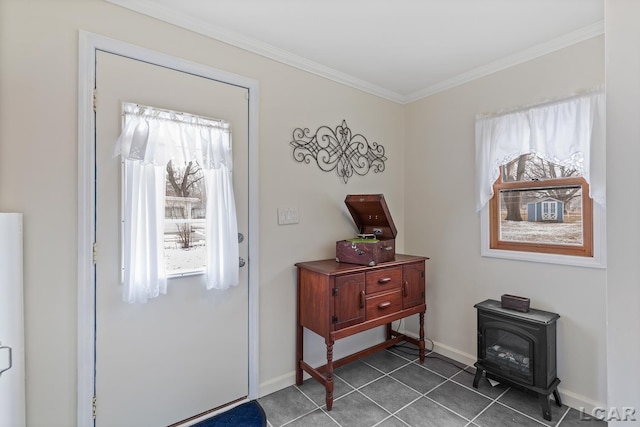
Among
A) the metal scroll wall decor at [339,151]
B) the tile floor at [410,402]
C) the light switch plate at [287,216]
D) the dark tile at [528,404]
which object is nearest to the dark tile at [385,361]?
the tile floor at [410,402]

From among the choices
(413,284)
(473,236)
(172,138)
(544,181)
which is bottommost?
(413,284)

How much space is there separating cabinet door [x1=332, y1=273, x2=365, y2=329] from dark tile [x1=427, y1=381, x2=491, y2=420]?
0.80m

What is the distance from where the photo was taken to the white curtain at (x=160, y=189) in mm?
1719

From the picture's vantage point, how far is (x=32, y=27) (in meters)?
1.51

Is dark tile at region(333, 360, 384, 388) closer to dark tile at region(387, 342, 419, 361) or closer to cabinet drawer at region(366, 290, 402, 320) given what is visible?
dark tile at region(387, 342, 419, 361)

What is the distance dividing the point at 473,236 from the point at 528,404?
1.26m

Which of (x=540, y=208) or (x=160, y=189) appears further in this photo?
(x=540, y=208)

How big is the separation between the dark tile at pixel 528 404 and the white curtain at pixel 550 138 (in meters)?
1.41

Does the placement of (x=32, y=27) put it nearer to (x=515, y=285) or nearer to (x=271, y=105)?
(x=271, y=105)

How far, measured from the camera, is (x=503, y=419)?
1.95m

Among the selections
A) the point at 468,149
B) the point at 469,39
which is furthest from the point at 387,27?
the point at 468,149

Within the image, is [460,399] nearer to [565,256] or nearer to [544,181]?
[565,256]

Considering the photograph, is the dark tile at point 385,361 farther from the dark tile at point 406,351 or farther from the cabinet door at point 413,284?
the cabinet door at point 413,284

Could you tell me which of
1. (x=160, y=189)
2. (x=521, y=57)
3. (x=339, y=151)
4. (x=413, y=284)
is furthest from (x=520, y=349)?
(x=160, y=189)
